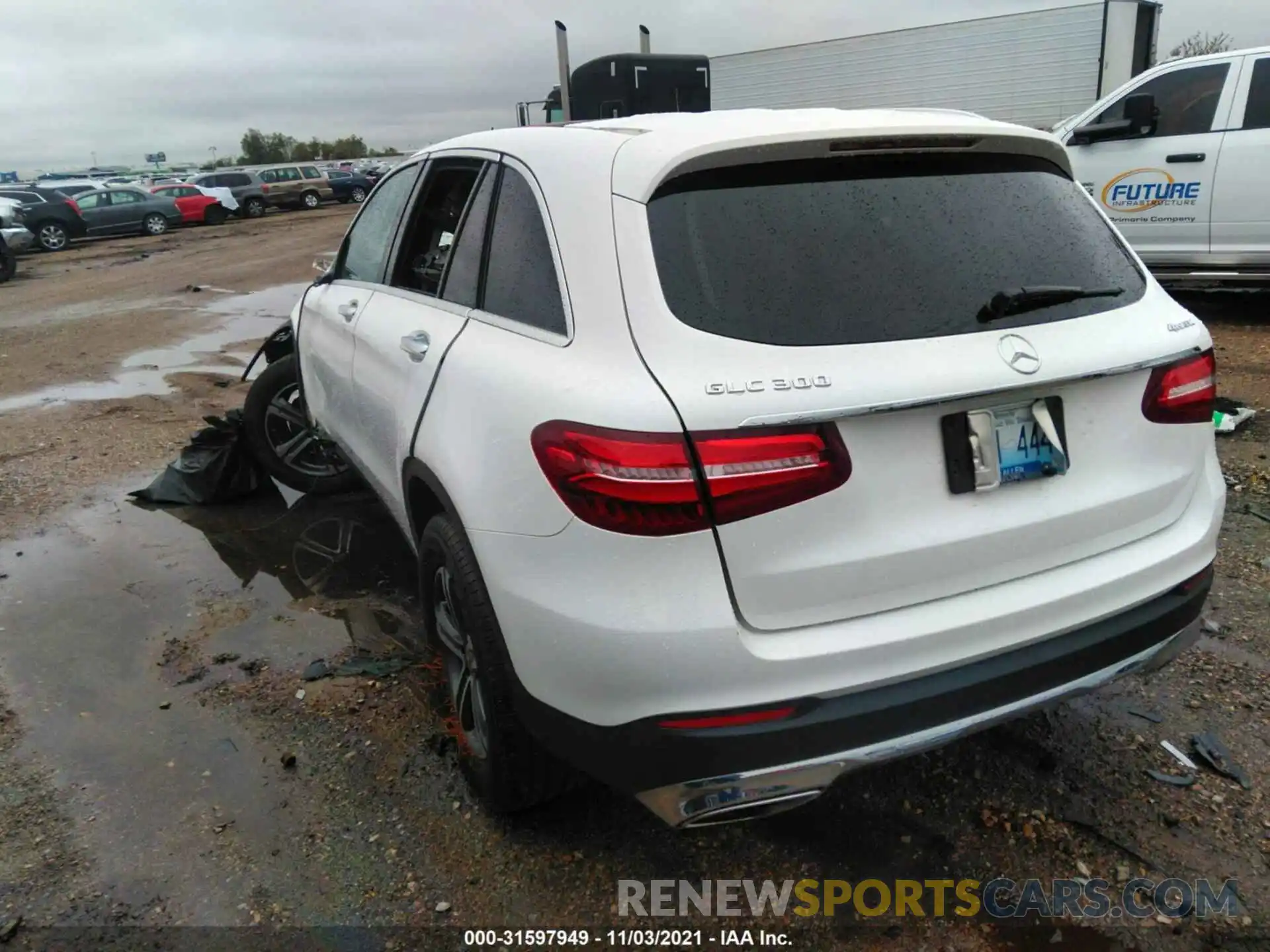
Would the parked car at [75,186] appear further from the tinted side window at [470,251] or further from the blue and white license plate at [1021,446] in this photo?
the blue and white license plate at [1021,446]

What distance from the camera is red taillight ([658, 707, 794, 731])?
1.89 metres

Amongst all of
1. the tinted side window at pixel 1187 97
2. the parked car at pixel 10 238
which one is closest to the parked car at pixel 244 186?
the parked car at pixel 10 238

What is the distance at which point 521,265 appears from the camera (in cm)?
248

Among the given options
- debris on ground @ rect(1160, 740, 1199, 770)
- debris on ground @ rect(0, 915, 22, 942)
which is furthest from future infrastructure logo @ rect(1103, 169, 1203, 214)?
debris on ground @ rect(0, 915, 22, 942)

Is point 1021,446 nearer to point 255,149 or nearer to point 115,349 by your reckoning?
point 115,349

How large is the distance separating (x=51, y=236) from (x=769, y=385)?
28371mm

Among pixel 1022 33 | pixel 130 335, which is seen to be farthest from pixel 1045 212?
pixel 1022 33

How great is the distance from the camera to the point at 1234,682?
3.15 metres

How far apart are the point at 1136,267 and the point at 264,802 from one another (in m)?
2.87

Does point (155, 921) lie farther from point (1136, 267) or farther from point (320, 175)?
point (320, 175)

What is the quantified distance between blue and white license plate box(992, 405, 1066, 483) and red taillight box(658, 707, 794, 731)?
70 cm

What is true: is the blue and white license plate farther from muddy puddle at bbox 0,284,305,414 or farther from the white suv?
muddy puddle at bbox 0,284,305,414

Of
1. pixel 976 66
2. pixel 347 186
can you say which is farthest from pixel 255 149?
pixel 976 66

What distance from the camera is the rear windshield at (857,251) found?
1.99 meters
